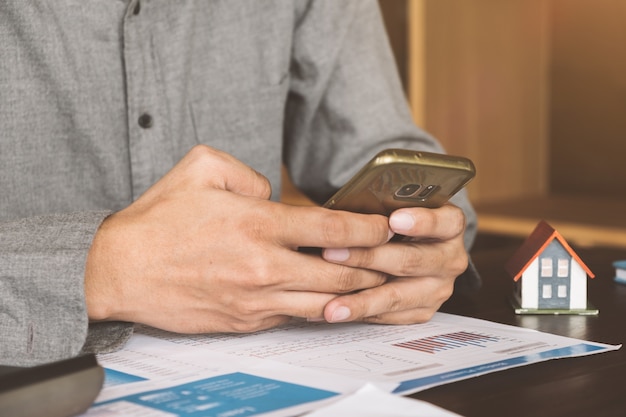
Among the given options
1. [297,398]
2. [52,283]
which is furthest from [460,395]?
[52,283]

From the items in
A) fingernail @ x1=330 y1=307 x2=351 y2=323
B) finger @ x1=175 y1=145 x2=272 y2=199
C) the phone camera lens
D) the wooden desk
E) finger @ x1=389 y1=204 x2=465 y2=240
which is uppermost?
finger @ x1=175 y1=145 x2=272 y2=199

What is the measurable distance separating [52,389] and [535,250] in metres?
0.53

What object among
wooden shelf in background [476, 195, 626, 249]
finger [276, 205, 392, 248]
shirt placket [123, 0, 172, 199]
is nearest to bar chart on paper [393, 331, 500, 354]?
finger [276, 205, 392, 248]

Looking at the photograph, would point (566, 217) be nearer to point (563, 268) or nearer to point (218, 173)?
point (563, 268)

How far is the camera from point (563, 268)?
35.7 inches

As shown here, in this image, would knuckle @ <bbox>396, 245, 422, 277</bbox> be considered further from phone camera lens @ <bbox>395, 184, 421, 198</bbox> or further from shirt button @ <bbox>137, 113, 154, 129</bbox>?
shirt button @ <bbox>137, 113, 154, 129</bbox>

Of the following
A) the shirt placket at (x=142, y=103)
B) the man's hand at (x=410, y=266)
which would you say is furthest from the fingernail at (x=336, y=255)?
the shirt placket at (x=142, y=103)

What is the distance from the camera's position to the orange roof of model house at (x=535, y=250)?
35.3 inches

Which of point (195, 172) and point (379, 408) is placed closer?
point (379, 408)

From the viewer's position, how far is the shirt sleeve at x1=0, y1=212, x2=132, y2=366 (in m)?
0.76

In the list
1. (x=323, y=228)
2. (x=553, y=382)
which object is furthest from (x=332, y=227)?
(x=553, y=382)

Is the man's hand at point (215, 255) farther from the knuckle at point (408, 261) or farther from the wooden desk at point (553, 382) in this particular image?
the wooden desk at point (553, 382)

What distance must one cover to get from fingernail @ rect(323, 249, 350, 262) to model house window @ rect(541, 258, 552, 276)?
23cm

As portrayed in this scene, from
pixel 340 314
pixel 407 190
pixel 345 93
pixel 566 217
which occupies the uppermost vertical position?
pixel 345 93
